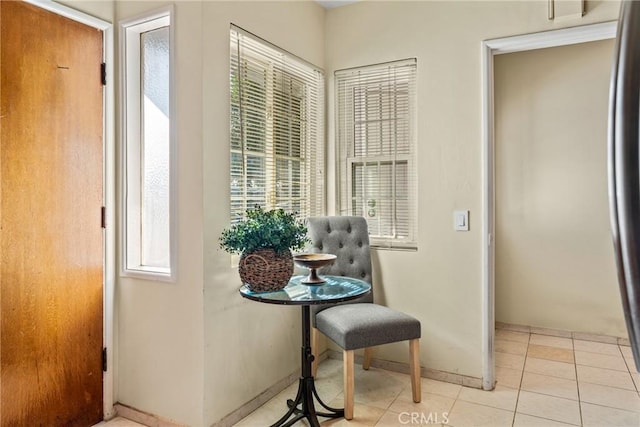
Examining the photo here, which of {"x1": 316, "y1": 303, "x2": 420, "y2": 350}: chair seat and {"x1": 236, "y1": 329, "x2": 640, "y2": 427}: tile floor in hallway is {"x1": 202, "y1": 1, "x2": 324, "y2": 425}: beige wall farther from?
{"x1": 316, "y1": 303, "x2": 420, "y2": 350}: chair seat

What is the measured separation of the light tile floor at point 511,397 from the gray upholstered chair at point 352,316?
0.48 ft

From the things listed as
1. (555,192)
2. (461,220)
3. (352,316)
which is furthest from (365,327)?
(555,192)

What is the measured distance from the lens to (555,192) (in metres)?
3.52

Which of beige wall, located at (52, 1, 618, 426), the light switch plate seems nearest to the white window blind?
beige wall, located at (52, 1, 618, 426)

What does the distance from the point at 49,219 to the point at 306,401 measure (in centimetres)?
158

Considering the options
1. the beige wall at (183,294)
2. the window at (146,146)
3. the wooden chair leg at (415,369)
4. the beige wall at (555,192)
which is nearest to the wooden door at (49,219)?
the window at (146,146)

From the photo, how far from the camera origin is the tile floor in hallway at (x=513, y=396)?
2178 mm

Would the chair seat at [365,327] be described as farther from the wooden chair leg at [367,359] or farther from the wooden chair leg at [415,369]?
the wooden chair leg at [367,359]

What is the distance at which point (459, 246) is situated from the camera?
2.59 m

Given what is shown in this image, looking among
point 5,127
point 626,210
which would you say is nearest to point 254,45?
point 5,127

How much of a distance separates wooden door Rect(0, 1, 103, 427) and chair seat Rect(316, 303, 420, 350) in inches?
50.4

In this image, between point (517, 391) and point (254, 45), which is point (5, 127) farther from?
point (517, 391)

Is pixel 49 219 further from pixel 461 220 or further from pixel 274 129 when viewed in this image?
pixel 461 220

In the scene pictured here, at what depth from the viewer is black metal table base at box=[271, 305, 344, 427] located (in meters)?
2.09
